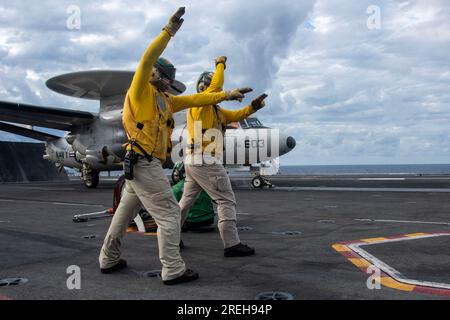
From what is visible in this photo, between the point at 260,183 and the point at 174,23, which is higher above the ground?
the point at 174,23

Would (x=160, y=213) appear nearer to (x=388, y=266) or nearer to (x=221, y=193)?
(x=221, y=193)

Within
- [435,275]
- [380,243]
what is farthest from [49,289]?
[380,243]

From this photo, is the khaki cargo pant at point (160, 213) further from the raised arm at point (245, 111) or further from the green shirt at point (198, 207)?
the green shirt at point (198, 207)

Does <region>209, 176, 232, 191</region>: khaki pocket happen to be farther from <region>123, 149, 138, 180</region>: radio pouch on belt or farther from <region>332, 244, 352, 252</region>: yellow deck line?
<region>332, 244, 352, 252</region>: yellow deck line

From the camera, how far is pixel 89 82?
22.1 meters

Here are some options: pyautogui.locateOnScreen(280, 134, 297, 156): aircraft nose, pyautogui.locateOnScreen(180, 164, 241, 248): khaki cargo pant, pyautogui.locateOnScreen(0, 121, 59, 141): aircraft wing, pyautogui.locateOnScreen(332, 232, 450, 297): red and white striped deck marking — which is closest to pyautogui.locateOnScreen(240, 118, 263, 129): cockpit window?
pyautogui.locateOnScreen(280, 134, 297, 156): aircraft nose

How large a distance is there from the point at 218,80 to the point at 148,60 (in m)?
1.57

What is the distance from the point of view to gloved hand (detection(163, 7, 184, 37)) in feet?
12.4

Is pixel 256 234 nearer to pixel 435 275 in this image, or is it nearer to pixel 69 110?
pixel 435 275

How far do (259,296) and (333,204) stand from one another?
26.3 ft

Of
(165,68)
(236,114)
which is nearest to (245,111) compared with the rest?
(236,114)

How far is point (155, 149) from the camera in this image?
13.5 ft

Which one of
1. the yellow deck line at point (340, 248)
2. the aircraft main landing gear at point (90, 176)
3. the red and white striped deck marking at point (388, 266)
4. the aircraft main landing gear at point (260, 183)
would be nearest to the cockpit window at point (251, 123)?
the aircraft main landing gear at point (260, 183)

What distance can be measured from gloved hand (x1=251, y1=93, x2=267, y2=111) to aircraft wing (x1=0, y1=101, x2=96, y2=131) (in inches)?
611
